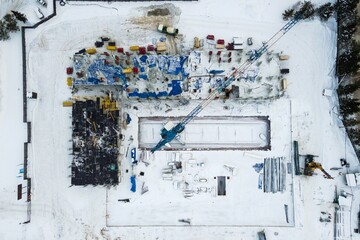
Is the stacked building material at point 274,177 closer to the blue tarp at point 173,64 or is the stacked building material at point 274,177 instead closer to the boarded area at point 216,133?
the boarded area at point 216,133

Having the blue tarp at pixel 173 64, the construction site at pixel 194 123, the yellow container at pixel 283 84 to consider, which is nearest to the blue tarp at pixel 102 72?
the construction site at pixel 194 123

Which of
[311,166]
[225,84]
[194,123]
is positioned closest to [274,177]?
[311,166]

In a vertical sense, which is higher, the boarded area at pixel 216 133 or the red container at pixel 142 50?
the red container at pixel 142 50

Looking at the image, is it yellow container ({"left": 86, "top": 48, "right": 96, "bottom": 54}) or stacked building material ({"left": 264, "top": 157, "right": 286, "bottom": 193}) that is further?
stacked building material ({"left": 264, "top": 157, "right": 286, "bottom": 193})

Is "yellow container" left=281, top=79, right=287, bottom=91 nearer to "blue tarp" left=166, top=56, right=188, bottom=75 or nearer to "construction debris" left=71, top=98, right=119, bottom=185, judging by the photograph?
"blue tarp" left=166, top=56, right=188, bottom=75

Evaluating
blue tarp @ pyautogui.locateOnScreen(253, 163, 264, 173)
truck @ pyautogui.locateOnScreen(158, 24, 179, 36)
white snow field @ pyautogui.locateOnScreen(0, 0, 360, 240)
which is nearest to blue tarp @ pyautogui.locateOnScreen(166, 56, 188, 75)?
white snow field @ pyautogui.locateOnScreen(0, 0, 360, 240)

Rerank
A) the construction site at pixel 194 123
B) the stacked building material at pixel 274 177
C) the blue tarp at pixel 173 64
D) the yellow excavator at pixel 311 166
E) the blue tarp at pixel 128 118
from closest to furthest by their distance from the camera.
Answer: the yellow excavator at pixel 311 166 < the blue tarp at pixel 173 64 < the construction site at pixel 194 123 < the stacked building material at pixel 274 177 < the blue tarp at pixel 128 118

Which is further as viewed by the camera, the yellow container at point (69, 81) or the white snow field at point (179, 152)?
the yellow container at point (69, 81)
